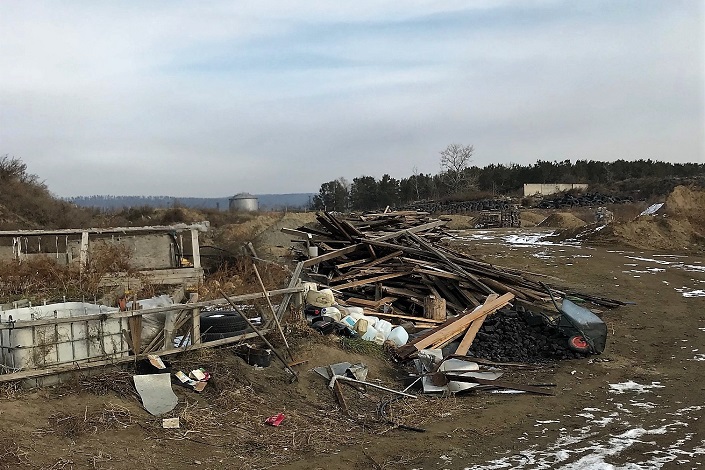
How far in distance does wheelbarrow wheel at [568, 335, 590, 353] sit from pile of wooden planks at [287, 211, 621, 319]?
6.78 feet

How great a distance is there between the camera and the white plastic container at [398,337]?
9.12 m

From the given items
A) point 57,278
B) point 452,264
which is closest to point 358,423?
point 452,264

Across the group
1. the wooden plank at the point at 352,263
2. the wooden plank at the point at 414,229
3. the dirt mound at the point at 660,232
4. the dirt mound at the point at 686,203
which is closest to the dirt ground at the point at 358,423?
the wooden plank at the point at 352,263

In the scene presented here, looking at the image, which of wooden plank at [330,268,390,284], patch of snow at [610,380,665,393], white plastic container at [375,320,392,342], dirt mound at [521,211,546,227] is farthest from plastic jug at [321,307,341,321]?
dirt mound at [521,211,546,227]

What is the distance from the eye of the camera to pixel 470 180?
70688 millimetres

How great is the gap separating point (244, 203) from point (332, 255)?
4847 centimetres

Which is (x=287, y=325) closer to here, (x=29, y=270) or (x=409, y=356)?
(x=409, y=356)

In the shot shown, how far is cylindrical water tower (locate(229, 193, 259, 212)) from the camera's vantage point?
58.8 meters

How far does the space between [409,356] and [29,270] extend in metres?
→ 7.08

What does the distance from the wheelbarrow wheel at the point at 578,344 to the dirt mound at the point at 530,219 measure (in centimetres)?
3062

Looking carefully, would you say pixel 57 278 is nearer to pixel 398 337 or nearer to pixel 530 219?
pixel 398 337

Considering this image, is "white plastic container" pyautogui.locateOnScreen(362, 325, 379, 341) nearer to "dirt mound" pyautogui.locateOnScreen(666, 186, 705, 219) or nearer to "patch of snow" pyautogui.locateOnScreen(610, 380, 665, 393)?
"patch of snow" pyautogui.locateOnScreen(610, 380, 665, 393)

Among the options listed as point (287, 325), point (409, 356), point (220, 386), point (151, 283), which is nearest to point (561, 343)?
point (409, 356)

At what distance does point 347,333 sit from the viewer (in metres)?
8.88
